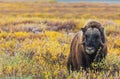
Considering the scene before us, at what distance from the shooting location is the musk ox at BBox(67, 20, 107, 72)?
28.5 ft

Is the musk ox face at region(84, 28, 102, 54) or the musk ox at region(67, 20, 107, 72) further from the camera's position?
the musk ox at region(67, 20, 107, 72)

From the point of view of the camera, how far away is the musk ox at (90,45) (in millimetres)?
8690

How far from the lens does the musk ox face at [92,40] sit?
8.59 metres

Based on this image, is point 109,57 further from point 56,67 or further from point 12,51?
point 12,51

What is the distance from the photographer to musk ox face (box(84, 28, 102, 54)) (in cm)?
859

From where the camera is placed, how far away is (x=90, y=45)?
8641 millimetres

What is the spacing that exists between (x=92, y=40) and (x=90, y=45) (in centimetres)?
11

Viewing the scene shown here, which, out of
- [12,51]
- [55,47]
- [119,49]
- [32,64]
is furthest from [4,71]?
[119,49]

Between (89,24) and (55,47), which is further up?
(89,24)

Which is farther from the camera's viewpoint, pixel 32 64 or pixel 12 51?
pixel 12 51

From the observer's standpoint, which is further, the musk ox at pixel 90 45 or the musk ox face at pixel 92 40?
the musk ox at pixel 90 45

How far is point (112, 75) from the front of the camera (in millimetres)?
9328

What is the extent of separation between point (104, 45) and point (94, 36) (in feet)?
0.93

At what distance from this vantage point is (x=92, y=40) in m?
8.70
